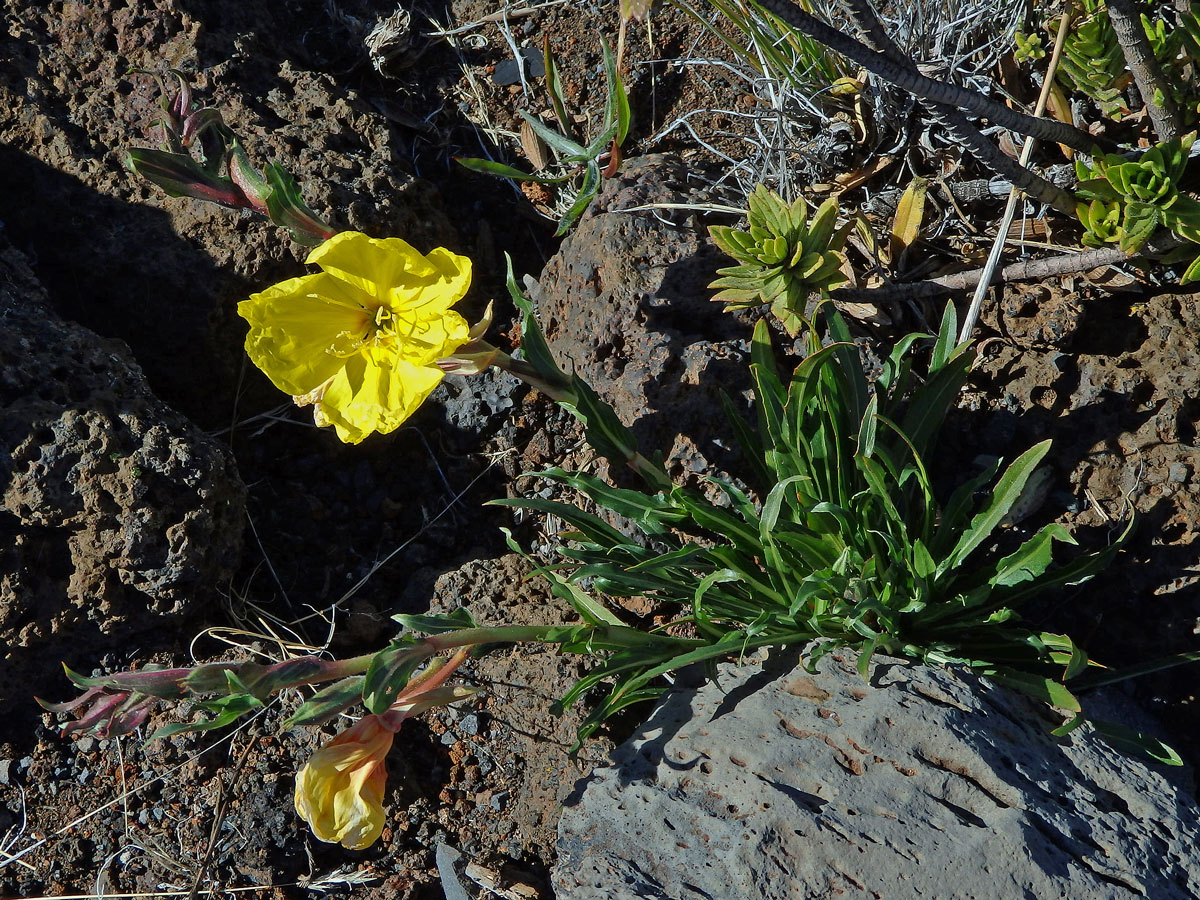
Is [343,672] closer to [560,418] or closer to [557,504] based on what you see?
[557,504]

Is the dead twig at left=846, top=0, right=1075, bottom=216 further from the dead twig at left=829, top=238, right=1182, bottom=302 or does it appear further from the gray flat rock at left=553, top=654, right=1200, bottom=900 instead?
the gray flat rock at left=553, top=654, right=1200, bottom=900

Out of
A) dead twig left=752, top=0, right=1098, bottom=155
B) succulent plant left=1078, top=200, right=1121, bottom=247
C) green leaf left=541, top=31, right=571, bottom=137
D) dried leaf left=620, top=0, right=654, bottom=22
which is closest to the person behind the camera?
dried leaf left=620, top=0, right=654, bottom=22

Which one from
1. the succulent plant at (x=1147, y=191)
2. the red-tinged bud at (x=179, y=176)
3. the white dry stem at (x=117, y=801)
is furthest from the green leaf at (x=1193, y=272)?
the white dry stem at (x=117, y=801)

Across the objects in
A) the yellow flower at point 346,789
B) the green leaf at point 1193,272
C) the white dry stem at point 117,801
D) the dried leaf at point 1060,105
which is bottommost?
the white dry stem at point 117,801

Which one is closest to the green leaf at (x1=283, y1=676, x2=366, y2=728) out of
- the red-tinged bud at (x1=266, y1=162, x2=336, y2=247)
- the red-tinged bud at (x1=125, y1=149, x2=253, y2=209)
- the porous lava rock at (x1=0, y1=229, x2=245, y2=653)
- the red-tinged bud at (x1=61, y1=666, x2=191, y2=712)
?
the red-tinged bud at (x1=61, y1=666, x2=191, y2=712)

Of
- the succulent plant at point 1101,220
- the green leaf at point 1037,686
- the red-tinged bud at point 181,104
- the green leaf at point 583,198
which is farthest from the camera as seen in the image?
the green leaf at point 583,198

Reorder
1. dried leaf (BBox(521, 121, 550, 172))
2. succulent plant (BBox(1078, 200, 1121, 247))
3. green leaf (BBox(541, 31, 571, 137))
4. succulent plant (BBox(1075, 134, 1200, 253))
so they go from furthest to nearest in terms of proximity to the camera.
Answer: dried leaf (BBox(521, 121, 550, 172))
green leaf (BBox(541, 31, 571, 137))
succulent plant (BBox(1078, 200, 1121, 247))
succulent plant (BBox(1075, 134, 1200, 253))

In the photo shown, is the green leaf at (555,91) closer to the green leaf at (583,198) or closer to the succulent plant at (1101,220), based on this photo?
the green leaf at (583,198)

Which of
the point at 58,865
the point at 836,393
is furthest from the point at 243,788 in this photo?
the point at 836,393
